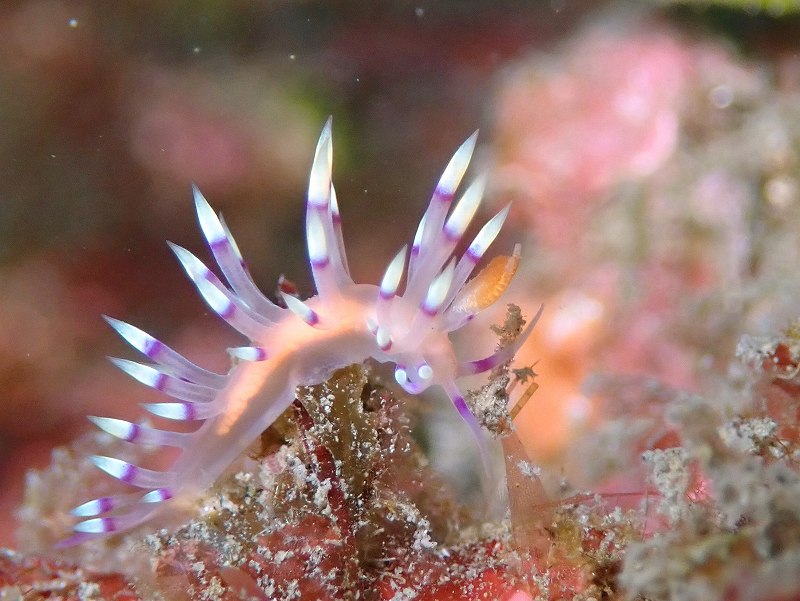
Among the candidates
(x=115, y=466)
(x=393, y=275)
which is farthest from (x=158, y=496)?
(x=393, y=275)

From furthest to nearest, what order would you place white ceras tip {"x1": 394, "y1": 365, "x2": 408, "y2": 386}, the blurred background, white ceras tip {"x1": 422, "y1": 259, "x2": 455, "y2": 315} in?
1. the blurred background
2. white ceras tip {"x1": 394, "y1": 365, "x2": 408, "y2": 386}
3. white ceras tip {"x1": 422, "y1": 259, "x2": 455, "y2": 315}

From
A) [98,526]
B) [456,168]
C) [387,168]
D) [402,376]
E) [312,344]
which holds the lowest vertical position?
[98,526]

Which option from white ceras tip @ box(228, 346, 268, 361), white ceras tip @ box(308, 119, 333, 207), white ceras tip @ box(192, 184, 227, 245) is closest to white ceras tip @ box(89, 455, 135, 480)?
white ceras tip @ box(228, 346, 268, 361)

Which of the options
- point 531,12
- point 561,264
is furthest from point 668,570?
point 531,12

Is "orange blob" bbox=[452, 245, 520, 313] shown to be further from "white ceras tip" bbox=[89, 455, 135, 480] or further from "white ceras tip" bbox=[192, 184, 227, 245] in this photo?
"white ceras tip" bbox=[89, 455, 135, 480]

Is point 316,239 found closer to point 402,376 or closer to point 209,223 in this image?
point 209,223
